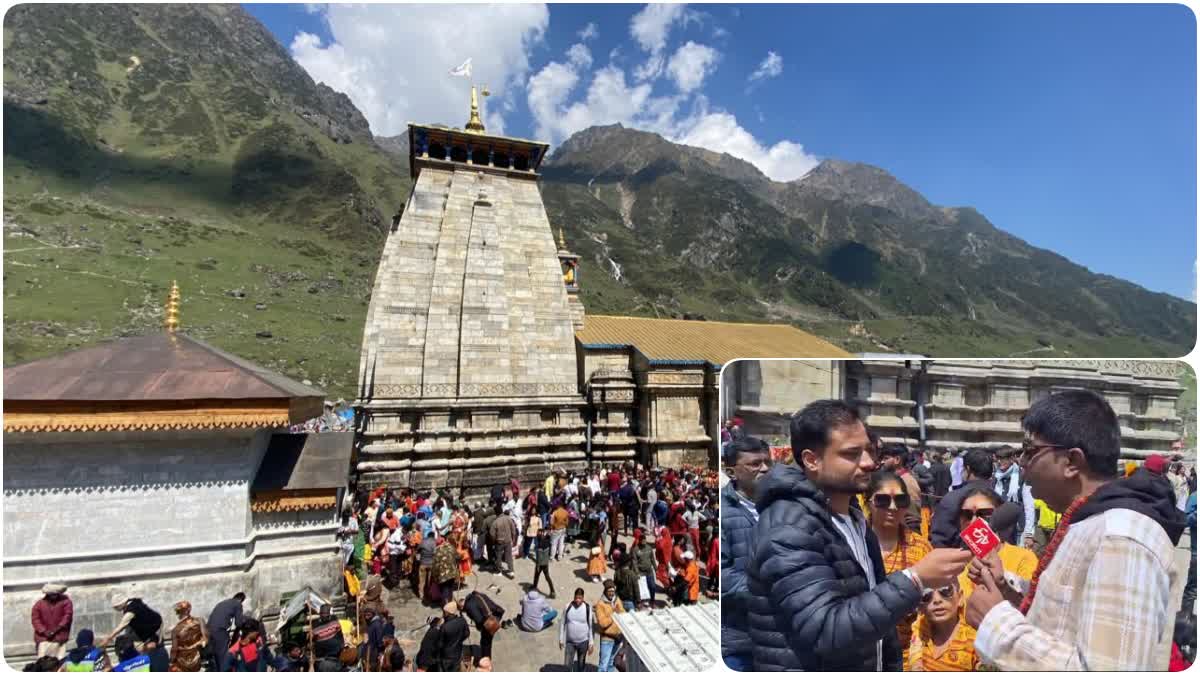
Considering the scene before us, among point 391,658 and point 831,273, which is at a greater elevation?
point 831,273

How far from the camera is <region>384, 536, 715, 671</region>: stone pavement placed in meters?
7.06

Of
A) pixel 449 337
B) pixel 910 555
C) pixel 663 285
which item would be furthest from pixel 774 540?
pixel 663 285

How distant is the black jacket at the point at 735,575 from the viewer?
2.82 m

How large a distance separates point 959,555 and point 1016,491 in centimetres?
51

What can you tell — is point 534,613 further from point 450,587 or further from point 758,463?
point 758,463

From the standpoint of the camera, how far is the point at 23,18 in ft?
327

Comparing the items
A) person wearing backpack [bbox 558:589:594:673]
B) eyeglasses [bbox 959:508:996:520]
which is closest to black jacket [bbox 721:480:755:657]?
eyeglasses [bbox 959:508:996:520]

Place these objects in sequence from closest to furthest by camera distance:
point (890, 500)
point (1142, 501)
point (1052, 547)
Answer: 1. point (1142, 501)
2. point (1052, 547)
3. point (890, 500)

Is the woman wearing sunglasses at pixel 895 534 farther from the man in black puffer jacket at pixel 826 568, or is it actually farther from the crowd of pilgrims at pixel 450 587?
the crowd of pilgrims at pixel 450 587

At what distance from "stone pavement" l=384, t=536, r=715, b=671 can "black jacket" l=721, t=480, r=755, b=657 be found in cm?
473

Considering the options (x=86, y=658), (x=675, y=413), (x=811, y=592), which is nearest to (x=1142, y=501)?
(x=811, y=592)

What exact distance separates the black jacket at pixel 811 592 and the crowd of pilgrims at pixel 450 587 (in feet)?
13.9

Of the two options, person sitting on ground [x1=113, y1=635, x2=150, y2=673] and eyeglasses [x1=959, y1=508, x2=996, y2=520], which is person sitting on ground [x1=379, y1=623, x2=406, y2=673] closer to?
person sitting on ground [x1=113, y1=635, x2=150, y2=673]

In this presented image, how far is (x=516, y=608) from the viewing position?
8555mm
